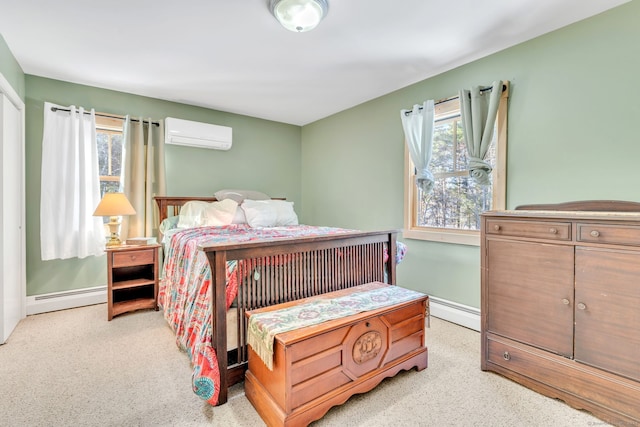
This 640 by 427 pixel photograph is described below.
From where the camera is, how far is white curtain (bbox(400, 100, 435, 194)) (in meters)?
2.85

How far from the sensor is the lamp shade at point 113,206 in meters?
2.84

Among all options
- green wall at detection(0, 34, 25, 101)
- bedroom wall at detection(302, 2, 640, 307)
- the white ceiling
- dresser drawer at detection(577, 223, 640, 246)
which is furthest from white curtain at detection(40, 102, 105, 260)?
dresser drawer at detection(577, 223, 640, 246)

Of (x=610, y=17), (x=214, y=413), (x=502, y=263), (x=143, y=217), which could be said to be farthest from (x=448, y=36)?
(x=143, y=217)

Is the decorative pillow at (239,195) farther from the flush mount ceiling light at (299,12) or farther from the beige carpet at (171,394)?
the flush mount ceiling light at (299,12)

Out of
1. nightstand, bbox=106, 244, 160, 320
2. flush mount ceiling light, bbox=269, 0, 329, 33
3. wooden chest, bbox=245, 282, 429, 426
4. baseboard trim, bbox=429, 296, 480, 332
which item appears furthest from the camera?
nightstand, bbox=106, 244, 160, 320

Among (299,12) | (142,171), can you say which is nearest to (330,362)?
(299,12)

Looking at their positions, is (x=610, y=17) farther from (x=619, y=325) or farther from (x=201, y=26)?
(x=201, y=26)

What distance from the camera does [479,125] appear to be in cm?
245

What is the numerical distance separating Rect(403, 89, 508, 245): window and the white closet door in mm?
3478

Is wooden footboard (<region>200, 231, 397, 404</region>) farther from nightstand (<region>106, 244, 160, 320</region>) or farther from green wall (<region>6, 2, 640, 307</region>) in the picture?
nightstand (<region>106, 244, 160, 320</region>)

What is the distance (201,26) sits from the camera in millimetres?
2100

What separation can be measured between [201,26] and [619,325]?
3.05m

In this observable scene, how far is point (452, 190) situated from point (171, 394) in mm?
2753

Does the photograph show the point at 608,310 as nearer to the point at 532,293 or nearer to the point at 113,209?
the point at 532,293
